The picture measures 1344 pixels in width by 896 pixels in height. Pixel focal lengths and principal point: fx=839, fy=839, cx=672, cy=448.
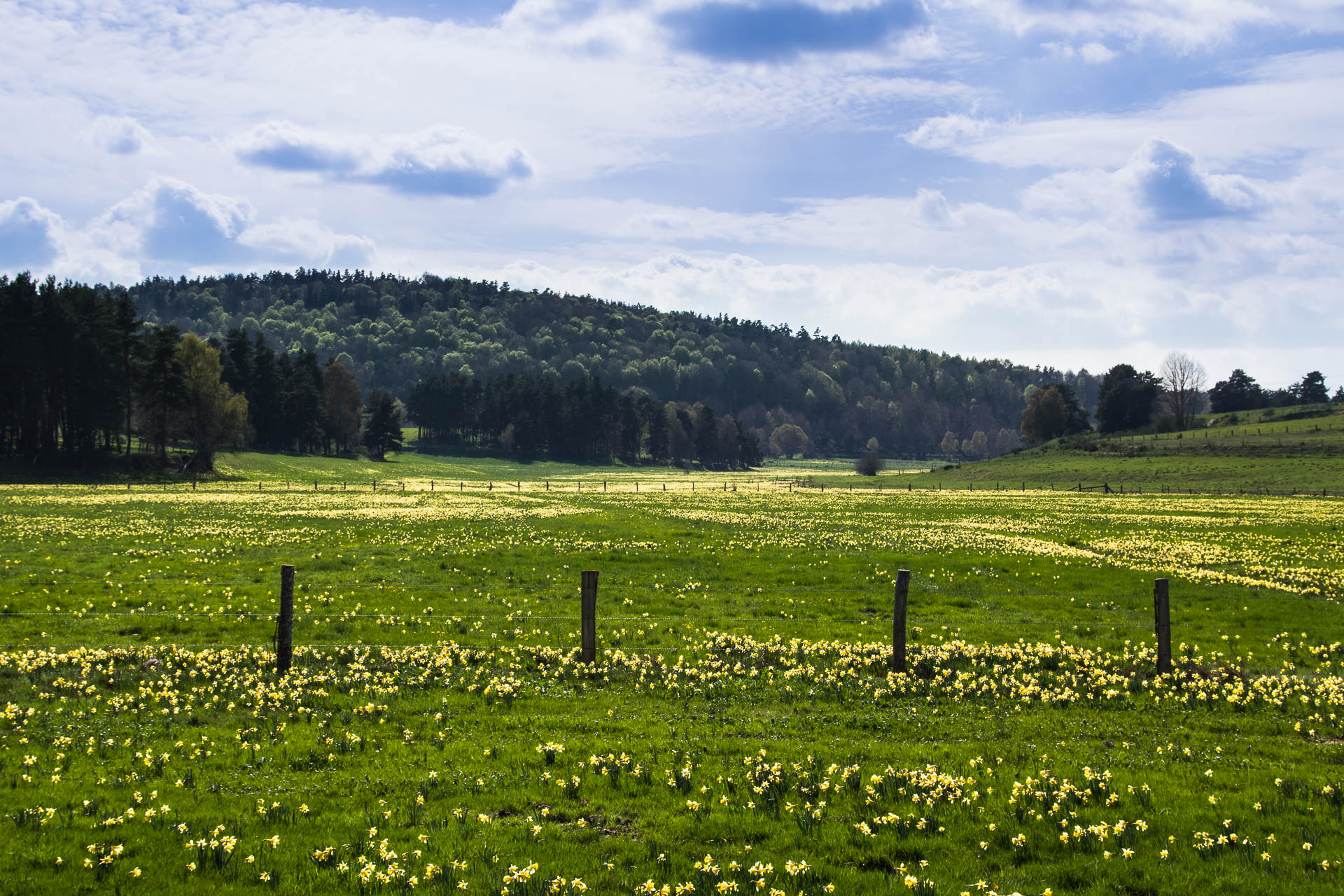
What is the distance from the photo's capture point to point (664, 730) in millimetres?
12875

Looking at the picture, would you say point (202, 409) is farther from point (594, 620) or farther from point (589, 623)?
point (594, 620)

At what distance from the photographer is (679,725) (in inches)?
517

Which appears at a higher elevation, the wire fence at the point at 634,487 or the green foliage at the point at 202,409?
the green foliage at the point at 202,409

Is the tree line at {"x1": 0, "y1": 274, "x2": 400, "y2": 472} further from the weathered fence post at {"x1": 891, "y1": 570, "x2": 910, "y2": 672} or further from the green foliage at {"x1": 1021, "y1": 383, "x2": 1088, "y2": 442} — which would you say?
the green foliage at {"x1": 1021, "y1": 383, "x2": 1088, "y2": 442}

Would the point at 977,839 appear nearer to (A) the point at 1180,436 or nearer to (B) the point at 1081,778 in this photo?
(B) the point at 1081,778

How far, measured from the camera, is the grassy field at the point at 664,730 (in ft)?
27.7

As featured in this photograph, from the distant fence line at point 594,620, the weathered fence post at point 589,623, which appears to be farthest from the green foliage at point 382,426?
the weathered fence post at point 589,623

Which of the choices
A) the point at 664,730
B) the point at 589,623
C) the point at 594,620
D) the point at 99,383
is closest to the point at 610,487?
the point at 99,383

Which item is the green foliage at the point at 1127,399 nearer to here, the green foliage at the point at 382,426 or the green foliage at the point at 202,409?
the green foliage at the point at 382,426

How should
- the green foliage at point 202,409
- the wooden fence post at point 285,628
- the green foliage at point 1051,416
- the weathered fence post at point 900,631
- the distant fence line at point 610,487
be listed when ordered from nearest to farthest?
the wooden fence post at point 285,628, the weathered fence post at point 900,631, the distant fence line at point 610,487, the green foliage at point 202,409, the green foliage at point 1051,416

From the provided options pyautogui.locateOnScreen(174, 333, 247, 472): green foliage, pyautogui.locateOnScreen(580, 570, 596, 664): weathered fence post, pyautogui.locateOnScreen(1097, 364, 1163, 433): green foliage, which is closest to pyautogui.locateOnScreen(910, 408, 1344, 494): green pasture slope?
pyautogui.locateOnScreen(1097, 364, 1163, 433): green foliage

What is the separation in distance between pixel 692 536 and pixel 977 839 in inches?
1352

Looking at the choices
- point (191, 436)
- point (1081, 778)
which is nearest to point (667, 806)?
point (1081, 778)

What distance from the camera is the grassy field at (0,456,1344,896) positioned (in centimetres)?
845
